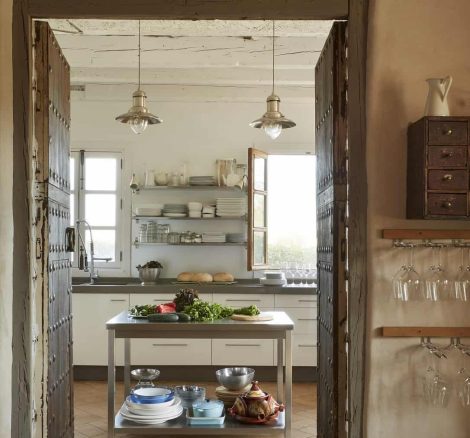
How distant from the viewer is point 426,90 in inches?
117

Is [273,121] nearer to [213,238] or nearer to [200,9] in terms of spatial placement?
[200,9]

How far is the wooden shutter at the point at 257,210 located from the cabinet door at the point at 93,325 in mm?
1429

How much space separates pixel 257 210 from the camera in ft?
21.7

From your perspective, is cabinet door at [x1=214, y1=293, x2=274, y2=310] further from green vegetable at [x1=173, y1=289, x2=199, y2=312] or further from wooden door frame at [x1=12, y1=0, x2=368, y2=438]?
wooden door frame at [x1=12, y1=0, x2=368, y2=438]

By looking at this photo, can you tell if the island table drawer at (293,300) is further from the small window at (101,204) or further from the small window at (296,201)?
the small window at (101,204)

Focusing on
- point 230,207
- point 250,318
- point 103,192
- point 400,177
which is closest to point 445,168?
point 400,177

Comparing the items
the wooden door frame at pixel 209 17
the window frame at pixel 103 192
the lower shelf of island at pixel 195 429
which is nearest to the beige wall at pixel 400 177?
the wooden door frame at pixel 209 17

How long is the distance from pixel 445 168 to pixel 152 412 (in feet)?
8.45

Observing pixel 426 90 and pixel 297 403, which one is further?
pixel 297 403

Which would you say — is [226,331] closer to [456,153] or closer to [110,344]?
[110,344]

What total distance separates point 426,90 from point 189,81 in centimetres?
394

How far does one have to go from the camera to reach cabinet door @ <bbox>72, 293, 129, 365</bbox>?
6.23 m

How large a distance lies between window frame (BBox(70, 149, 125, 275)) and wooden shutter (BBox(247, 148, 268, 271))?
62.2 inches

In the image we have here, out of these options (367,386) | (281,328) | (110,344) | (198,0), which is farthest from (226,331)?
(198,0)
